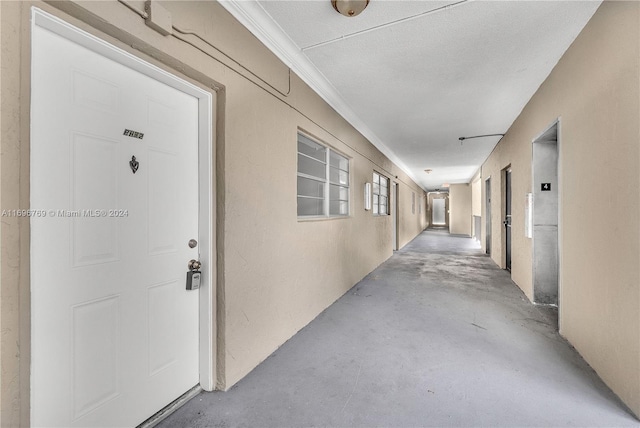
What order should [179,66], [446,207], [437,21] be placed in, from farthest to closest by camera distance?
[446,207] < [437,21] < [179,66]

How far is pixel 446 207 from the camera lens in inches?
771

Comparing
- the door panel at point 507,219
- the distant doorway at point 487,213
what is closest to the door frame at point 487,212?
the distant doorway at point 487,213

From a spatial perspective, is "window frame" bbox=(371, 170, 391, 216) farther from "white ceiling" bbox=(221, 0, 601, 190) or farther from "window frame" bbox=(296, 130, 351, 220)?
"white ceiling" bbox=(221, 0, 601, 190)

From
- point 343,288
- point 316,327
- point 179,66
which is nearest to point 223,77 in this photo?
point 179,66

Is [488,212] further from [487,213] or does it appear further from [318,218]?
[318,218]

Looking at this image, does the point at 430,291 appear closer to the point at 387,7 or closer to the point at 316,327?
the point at 316,327

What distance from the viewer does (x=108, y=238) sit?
1.38m

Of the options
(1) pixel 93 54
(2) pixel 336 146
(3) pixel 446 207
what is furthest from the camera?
(3) pixel 446 207

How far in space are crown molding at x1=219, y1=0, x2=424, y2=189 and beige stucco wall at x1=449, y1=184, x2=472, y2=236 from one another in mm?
11307

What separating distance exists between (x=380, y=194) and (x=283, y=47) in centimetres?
439

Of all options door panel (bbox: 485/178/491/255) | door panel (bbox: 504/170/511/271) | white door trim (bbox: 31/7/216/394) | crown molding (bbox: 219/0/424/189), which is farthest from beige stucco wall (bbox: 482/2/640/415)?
door panel (bbox: 485/178/491/255)

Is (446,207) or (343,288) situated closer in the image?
(343,288)

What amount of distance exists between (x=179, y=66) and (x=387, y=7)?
1.48 m

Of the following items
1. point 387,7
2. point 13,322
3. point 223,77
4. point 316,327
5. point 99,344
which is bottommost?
point 316,327
